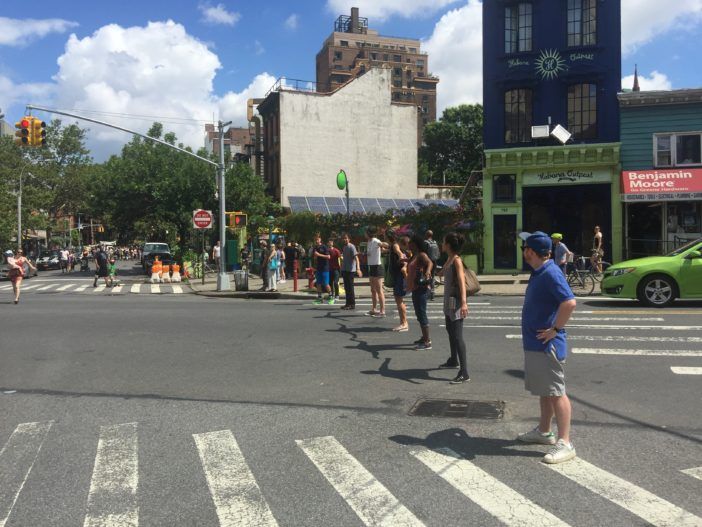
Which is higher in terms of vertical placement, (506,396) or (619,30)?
(619,30)

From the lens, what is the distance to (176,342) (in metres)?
10.3

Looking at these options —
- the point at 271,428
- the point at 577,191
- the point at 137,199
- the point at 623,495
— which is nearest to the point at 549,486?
the point at 623,495

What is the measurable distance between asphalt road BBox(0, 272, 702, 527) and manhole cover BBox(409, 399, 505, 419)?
5.0 inches

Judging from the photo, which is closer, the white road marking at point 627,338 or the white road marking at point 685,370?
the white road marking at point 685,370

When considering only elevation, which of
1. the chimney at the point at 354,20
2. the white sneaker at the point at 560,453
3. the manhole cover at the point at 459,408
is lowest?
the manhole cover at the point at 459,408

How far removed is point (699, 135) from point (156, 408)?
23.3 metres

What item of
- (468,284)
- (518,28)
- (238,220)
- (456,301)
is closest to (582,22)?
(518,28)

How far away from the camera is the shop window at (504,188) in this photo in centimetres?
2555

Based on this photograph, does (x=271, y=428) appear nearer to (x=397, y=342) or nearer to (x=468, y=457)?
(x=468, y=457)

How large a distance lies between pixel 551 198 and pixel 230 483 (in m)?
22.9

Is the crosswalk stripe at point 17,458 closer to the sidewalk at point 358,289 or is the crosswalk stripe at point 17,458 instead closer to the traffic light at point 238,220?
the sidewalk at point 358,289

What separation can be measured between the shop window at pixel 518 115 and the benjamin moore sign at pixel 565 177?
57.0 inches

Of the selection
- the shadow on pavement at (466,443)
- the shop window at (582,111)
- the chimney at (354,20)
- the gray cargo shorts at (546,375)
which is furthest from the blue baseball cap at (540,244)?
the chimney at (354,20)

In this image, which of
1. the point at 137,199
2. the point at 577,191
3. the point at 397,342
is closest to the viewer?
the point at 397,342
